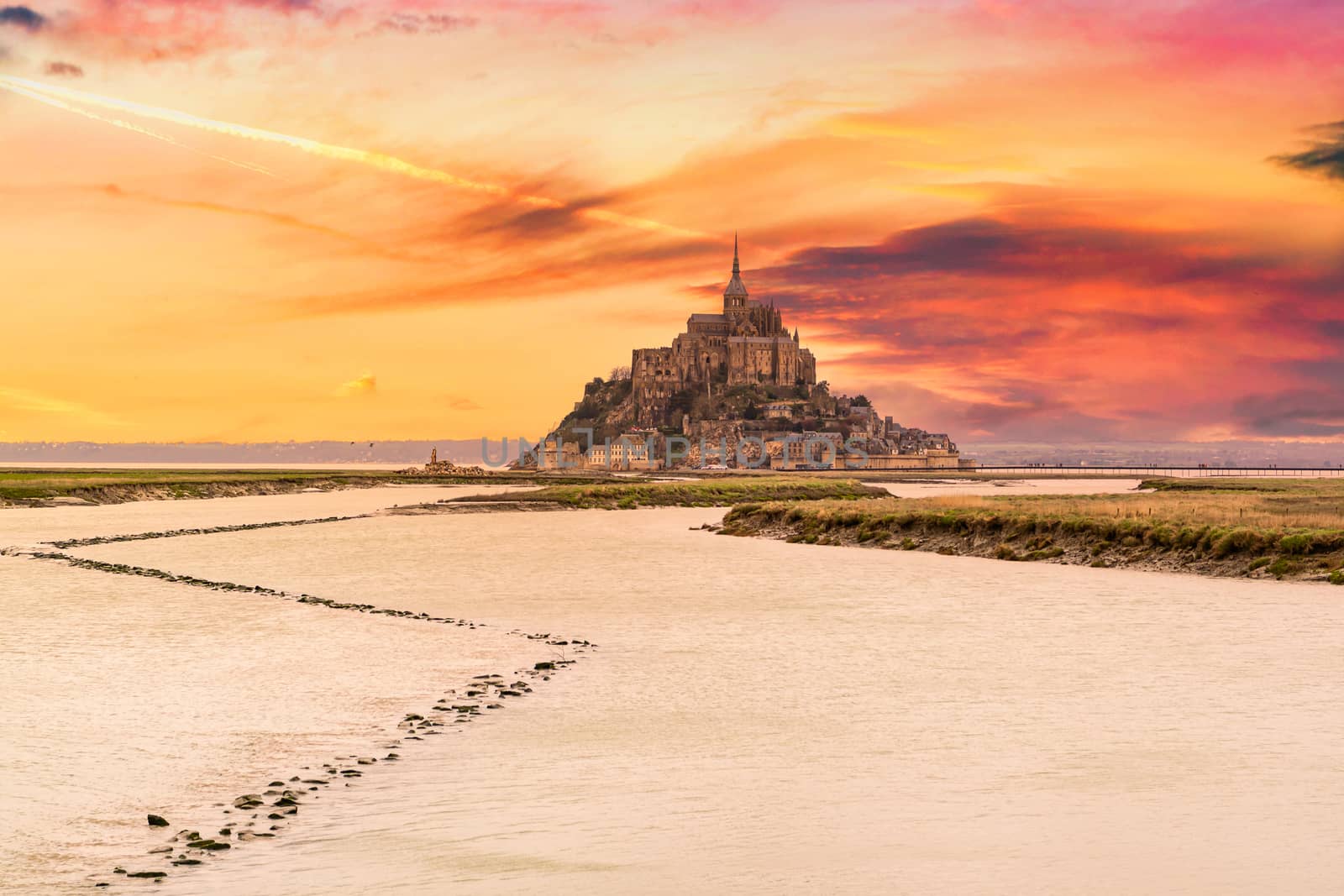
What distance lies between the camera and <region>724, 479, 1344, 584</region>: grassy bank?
105ft

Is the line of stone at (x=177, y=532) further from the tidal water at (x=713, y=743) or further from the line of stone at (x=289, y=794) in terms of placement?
the line of stone at (x=289, y=794)

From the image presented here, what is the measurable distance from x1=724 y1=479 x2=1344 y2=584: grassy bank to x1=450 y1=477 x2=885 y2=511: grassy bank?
2631cm

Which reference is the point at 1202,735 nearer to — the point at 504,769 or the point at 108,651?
the point at 504,769

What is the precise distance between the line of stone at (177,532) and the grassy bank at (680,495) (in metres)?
20.7

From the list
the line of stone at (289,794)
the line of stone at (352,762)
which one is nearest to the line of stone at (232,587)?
the line of stone at (352,762)

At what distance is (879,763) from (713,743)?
6.05ft

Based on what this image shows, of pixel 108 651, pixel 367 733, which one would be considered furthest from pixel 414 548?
pixel 367 733

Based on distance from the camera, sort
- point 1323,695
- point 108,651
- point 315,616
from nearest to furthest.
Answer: point 1323,695
point 108,651
point 315,616

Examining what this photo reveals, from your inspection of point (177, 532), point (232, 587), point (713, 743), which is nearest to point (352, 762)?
point (713, 743)

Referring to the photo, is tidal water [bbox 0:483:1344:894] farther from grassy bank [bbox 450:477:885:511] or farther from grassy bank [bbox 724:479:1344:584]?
grassy bank [bbox 450:477:885:511]

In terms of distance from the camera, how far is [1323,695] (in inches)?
588

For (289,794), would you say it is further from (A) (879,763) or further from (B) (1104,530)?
(B) (1104,530)

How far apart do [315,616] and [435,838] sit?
50.9ft

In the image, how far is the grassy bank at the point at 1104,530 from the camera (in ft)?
105
